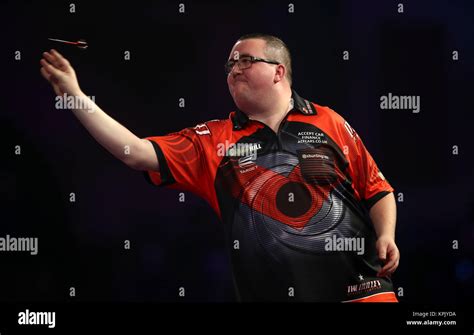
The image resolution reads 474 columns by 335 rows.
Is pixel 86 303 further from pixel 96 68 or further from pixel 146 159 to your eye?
pixel 96 68

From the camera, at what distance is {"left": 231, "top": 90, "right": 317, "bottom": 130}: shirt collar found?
182 inches

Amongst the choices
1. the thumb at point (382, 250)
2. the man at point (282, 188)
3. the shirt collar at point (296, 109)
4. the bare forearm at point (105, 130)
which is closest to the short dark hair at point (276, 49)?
the man at point (282, 188)

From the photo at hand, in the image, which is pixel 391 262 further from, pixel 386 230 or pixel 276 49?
pixel 276 49

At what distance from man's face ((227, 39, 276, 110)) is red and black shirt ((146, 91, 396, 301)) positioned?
13cm

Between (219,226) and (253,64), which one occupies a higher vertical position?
(253,64)

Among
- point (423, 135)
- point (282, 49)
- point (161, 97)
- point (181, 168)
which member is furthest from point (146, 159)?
point (423, 135)

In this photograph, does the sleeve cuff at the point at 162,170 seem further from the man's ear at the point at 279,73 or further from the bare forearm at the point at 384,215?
the bare forearm at the point at 384,215

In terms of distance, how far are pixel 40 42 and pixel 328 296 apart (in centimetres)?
275

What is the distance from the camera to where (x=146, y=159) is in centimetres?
430

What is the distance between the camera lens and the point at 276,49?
4719 millimetres

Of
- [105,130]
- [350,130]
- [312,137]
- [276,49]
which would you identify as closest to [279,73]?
[276,49]

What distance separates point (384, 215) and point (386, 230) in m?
0.12

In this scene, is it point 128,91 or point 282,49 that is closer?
point 282,49

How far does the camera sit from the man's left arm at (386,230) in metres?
4.38
